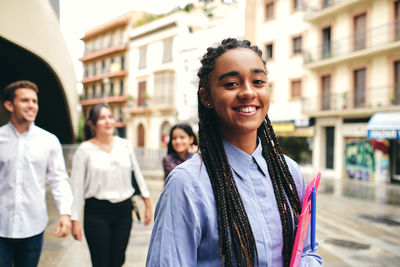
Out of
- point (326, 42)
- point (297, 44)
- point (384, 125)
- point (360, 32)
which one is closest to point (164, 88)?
point (297, 44)

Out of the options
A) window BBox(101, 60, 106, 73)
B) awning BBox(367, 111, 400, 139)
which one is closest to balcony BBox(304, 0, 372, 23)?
awning BBox(367, 111, 400, 139)

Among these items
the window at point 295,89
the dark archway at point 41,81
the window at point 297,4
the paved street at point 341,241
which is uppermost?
the window at point 297,4

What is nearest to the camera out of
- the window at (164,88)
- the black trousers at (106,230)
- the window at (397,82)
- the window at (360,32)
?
the black trousers at (106,230)

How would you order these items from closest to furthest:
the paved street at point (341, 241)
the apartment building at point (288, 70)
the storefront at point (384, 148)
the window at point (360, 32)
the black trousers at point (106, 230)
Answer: the black trousers at point (106, 230) < the paved street at point (341, 241) < the storefront at point (384, 148) < the window at point (360, 32) < the apartment building at point (288, 70)

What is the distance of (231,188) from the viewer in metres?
1.21

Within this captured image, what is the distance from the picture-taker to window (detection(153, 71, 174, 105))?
3384 cm

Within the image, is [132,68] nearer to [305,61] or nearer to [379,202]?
[305,61]

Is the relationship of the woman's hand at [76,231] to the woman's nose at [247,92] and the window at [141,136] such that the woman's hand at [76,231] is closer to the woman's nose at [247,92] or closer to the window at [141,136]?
the woman's nose at [247,92]

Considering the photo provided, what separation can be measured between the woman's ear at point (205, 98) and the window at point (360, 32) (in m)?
20.7

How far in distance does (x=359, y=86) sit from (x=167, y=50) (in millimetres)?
19297

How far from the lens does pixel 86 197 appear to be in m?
3.23

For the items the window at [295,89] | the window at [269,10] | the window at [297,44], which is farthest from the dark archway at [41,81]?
the window at [269,10]

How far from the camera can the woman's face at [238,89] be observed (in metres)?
1.25

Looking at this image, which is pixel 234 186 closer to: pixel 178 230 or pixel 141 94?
pixel 178 230
